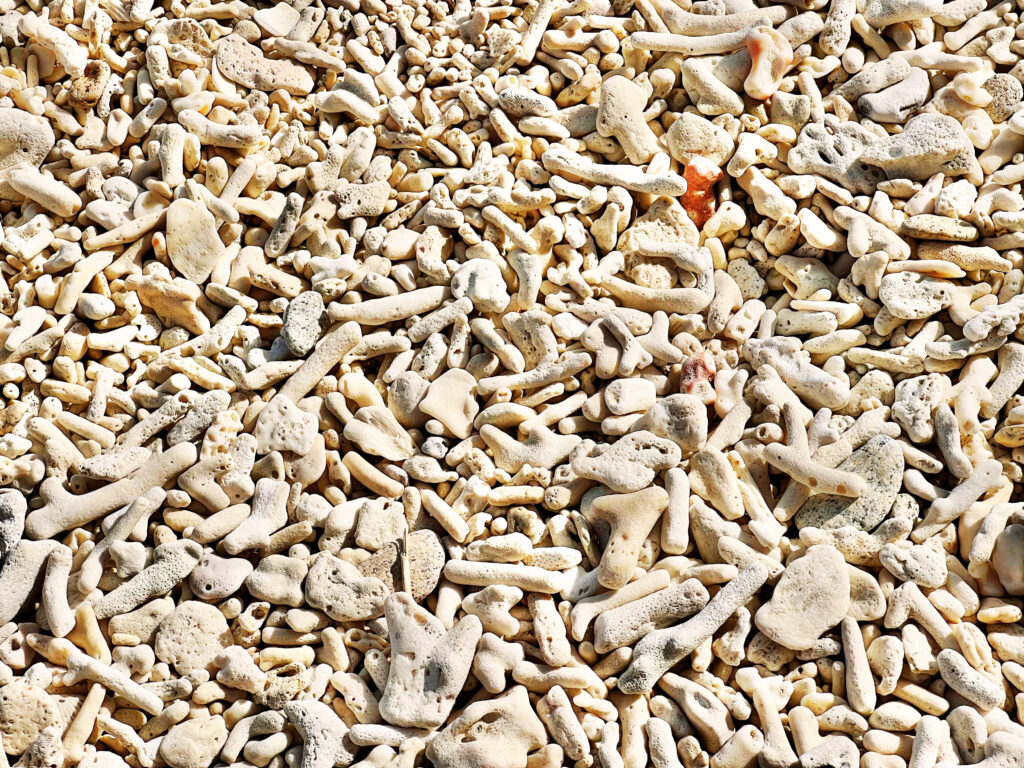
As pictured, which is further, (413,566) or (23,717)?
(413,566)

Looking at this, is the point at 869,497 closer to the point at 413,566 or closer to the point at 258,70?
the point at 413,566

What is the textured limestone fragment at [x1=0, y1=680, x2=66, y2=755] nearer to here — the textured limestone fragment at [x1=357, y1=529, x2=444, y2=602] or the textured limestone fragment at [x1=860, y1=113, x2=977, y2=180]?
the textured limestone fragment at [x1=357, y1=529, x2=444, y2=602]

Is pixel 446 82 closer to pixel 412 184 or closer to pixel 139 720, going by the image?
pixel 412 184

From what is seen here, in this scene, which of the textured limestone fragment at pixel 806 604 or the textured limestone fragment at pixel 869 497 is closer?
the textured limestone fragment at pixel 806 604

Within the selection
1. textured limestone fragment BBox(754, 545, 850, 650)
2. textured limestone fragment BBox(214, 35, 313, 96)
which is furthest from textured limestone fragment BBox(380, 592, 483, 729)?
textured limestone fragment BBox(214, 35, 313, 96)

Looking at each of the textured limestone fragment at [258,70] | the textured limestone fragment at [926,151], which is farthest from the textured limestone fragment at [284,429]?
the textured limestone fragment at [926,151]

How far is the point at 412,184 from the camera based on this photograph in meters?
2.31

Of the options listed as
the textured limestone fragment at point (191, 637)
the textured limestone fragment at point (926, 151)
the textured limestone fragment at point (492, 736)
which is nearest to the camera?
the textured limestone fragment at point (492, 736)

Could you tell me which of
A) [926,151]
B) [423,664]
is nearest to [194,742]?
[423,664]

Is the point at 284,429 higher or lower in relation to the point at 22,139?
lower

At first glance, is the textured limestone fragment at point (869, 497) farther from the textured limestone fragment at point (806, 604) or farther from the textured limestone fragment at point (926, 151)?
the textured limestone fragment at point (926, 151)

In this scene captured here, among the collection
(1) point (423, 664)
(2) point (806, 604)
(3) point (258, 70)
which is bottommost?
(1) point (423, 664)

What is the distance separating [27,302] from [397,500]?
100 cm

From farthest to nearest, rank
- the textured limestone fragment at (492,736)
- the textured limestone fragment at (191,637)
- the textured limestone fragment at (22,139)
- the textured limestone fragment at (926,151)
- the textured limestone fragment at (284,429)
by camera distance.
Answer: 1. the textured limestone fragment at (22,139)
2. the textured limestone fragment at (926,151)
3. the textured limestone fragment at (284,429)
4. the textured limestone fragment at (191,637)
5. the textured limestone fragment at (492,736)
